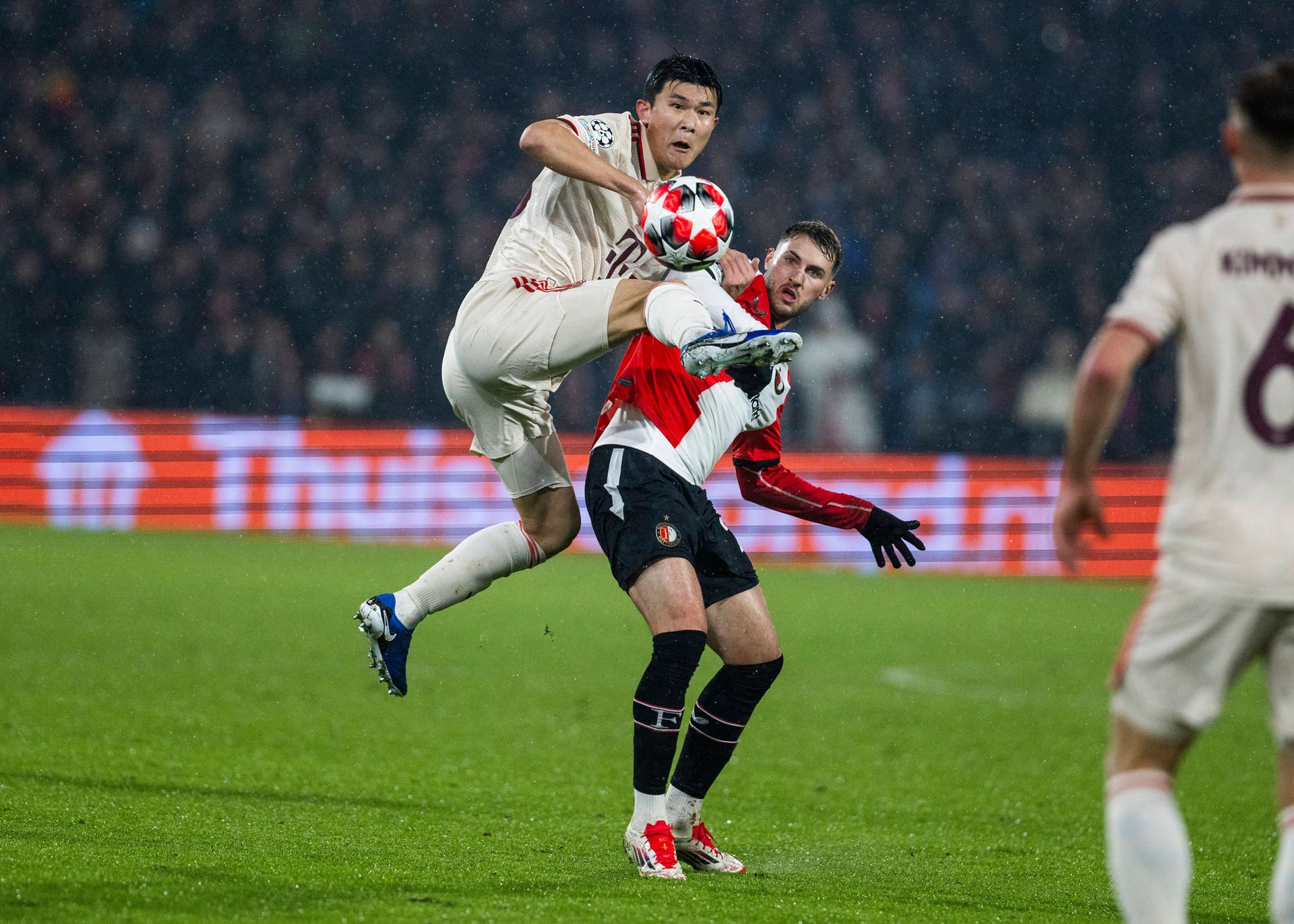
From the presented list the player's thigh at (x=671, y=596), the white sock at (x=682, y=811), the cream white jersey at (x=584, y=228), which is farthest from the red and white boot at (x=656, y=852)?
the cream white jersey at (x=584, y=228)

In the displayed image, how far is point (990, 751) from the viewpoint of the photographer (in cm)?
759

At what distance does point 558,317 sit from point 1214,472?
7.81ft

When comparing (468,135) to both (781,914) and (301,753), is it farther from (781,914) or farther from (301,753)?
(781,914)

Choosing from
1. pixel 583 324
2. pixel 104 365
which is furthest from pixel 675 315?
pixel 104 365

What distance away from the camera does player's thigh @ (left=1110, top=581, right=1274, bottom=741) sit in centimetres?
277

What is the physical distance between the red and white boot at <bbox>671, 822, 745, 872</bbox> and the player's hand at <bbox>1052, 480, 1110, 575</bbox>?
7.02 ft

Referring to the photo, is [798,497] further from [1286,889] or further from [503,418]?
[1286,889]

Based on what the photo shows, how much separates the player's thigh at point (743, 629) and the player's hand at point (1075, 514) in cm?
193

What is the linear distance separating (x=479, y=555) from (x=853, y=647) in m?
5.87

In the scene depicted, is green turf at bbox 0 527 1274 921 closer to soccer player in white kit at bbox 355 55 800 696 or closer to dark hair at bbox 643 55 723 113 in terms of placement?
soccer player in white kit at bbox 355 55 800 696

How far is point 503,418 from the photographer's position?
526cm

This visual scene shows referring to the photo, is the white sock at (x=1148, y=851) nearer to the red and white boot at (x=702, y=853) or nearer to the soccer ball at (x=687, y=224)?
the red and white boot at (x=702, y=853)

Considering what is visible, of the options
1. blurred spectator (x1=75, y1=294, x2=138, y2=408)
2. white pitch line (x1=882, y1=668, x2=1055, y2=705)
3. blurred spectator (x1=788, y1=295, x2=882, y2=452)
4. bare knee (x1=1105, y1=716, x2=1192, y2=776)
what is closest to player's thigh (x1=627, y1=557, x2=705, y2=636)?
bare knee (x1=1105, y1=716, x2=1192, y2=776)

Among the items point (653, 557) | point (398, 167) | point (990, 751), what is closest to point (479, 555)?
point (653, 557)
